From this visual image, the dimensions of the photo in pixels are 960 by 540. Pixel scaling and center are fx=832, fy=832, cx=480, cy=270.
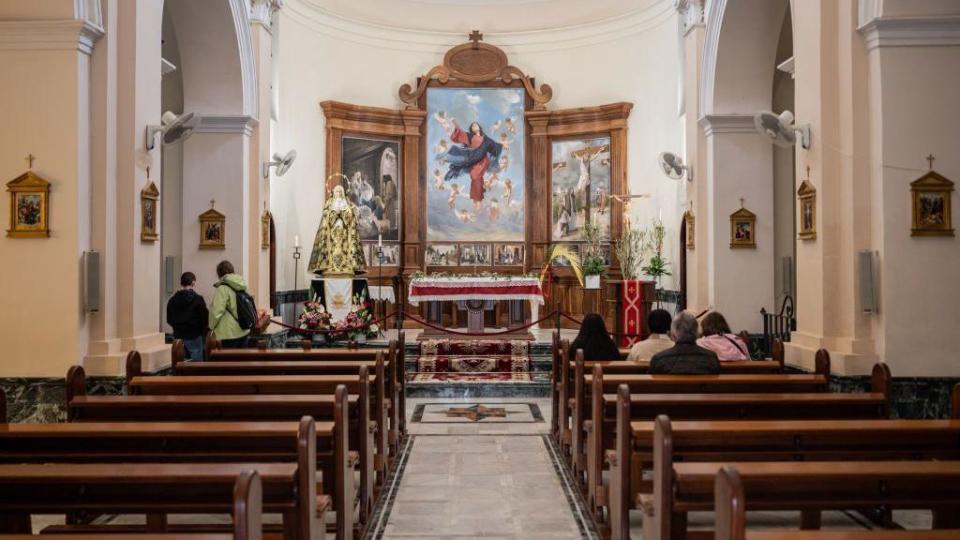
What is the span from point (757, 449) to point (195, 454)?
2.94 m

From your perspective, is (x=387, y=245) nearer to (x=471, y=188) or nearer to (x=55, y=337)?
(x=471, y=188)

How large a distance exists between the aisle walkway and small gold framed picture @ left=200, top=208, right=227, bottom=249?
4326 millimetres

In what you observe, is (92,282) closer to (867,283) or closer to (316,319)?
(316,319)

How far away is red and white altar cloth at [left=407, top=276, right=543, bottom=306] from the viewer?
1362cm

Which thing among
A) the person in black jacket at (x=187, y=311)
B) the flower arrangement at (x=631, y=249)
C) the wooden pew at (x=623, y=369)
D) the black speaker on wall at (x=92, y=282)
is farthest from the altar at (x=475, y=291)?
the black speaker on wall at (x=92, y=282)

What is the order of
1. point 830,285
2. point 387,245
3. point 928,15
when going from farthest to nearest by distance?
point 387,245, point 830,285, point 928,15

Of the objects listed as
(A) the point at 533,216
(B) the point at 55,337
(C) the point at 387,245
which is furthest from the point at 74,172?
(A) the point at 533,216

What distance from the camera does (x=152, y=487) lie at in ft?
11.6

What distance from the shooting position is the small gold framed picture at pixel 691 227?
1209 cm

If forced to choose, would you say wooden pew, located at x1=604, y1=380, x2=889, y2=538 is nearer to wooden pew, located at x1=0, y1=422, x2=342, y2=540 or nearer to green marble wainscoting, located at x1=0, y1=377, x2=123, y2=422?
wooden pew, located at x1=0, y1=422, x2=342, y2=540

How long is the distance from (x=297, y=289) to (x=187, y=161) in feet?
13.9

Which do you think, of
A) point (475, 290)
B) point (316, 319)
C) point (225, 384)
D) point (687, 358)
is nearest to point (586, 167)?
point (475, 290)

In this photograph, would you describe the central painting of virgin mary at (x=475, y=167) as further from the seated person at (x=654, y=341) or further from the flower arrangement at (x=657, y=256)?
the seated person at (x=654, y=341)

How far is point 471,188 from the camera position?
1717 centimetres
